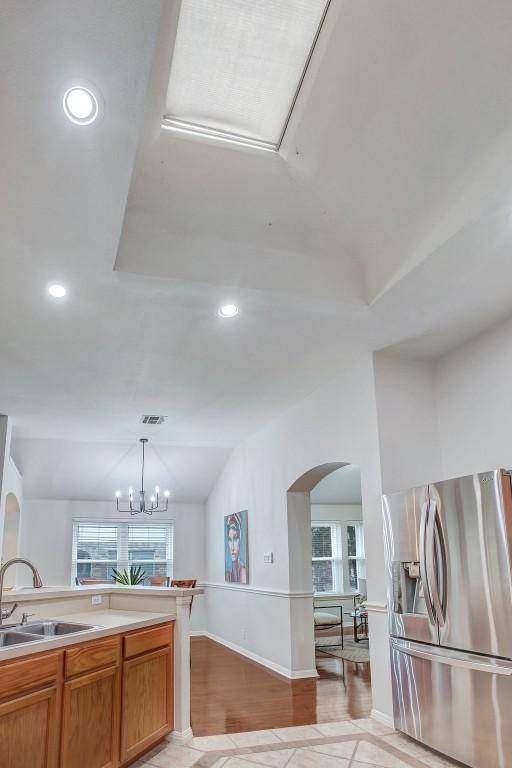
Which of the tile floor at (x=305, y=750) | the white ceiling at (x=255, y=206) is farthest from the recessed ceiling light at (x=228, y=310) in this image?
the tile floor at (x=305, y=750)

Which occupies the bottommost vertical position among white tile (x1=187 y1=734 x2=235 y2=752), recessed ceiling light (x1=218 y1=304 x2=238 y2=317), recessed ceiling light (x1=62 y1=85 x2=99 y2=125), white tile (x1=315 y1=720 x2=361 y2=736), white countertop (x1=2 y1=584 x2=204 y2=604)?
white tile (x1=315 y1=720 x2=361 y2=736)

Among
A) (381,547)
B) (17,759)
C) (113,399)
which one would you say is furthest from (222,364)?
(17,759)

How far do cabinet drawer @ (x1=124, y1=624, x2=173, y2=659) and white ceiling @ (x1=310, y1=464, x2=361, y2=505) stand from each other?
5.43 meters

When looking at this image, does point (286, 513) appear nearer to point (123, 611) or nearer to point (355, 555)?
point (123, 611)

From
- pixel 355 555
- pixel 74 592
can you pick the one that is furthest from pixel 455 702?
pixel 355 555

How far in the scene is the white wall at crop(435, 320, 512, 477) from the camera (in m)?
4.30

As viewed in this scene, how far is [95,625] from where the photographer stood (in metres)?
3.54

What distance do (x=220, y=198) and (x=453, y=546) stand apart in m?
2.63

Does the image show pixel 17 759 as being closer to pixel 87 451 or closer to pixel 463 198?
pixel 463 198

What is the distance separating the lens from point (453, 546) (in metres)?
3.68

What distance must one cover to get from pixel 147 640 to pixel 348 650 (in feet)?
15.1

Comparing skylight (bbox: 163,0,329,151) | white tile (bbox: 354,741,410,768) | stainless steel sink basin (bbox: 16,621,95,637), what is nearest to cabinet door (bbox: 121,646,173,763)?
stainless steel sink basin (bbox: 16,621,95,637)

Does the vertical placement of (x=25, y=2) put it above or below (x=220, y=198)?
below

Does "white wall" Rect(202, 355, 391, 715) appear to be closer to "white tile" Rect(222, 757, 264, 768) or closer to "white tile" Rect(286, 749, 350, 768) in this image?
"white tile" Rect(286, 749, 350, 768)
